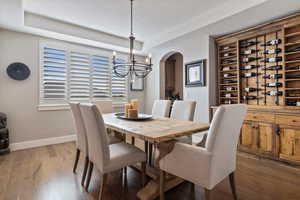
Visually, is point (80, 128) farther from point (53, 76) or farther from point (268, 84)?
point (268, 84)

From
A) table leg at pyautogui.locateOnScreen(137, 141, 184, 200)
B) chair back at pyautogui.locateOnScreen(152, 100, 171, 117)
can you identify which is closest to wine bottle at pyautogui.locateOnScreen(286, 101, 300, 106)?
chair back at pyautogui.locateOnScreen(152, 100, 171, 117)

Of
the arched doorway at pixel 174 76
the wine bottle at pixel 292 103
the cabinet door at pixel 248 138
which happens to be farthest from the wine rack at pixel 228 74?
the arched doorway at pixel 174 76

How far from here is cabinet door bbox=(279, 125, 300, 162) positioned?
7.76 feet

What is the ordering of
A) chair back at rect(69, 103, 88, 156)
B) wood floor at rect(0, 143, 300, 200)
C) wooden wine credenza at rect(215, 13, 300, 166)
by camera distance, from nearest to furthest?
wood floor at rect(0, 143, 300, 200), chair back at rect(69, 103, 88, 156), wooden wine credenza at rect(215, 13, 300, 166)

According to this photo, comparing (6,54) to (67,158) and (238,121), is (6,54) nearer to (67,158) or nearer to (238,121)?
(67,158)

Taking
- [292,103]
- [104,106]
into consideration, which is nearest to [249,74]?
[292,103]

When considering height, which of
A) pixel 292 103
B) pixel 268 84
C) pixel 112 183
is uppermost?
pixel 268 84

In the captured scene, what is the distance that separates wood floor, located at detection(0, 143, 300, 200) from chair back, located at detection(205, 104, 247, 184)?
0.52 m

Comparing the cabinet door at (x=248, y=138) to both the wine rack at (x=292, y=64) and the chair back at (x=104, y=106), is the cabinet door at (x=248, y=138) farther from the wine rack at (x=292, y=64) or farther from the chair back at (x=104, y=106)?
the chair back at (x=104, y=106)

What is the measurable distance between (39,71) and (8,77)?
54 cm

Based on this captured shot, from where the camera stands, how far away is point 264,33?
2.82 meters

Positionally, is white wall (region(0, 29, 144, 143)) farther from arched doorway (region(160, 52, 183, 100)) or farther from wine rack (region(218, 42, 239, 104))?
wine rack (region(218, 42, 239, 104))

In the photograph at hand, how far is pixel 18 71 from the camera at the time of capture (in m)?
3.29

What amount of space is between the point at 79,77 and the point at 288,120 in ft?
14.0
